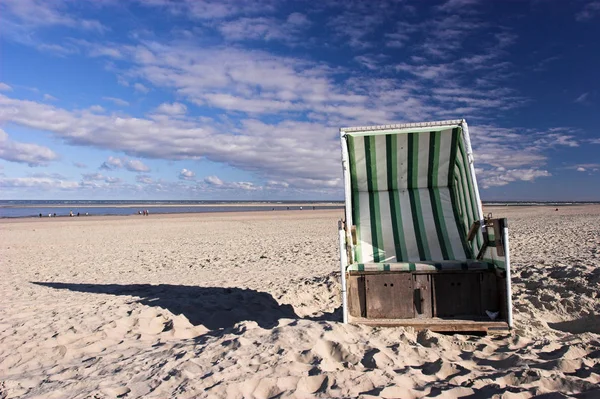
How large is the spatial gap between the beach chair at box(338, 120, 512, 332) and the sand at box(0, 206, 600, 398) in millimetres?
481

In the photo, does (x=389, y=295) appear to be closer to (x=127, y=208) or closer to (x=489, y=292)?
(x=489, y=292)

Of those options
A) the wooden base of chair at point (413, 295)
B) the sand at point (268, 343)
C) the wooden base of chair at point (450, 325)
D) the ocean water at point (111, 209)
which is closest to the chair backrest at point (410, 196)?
the wooden base of chair at point (413, 295)

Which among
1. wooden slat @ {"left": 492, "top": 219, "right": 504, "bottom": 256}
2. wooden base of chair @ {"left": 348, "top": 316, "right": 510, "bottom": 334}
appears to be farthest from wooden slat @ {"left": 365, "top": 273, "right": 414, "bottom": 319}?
wooden slat @ {"left": 492, "top": 219, "right": 504, "bottom": 256}

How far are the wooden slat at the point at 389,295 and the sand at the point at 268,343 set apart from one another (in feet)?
1.86

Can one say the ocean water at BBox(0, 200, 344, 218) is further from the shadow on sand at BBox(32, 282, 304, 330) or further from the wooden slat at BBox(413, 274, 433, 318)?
the wooden slat at BBox(413, 274, 433, 318)

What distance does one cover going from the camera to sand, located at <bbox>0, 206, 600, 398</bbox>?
3.41 m

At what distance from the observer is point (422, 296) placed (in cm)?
524

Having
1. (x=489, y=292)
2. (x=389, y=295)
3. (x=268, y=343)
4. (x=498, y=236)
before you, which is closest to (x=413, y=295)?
(x=389, y=295)

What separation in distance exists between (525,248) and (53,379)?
1100 cm

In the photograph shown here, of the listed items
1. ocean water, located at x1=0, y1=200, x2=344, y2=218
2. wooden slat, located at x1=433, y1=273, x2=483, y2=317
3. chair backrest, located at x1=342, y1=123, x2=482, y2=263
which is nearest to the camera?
wooden slat, located at x1=433, y1=273, x2=483, y2=317

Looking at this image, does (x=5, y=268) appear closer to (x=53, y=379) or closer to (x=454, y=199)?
(x=53, y=379)

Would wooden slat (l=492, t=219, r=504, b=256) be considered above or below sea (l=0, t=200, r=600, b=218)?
below

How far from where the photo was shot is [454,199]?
6.71 metres

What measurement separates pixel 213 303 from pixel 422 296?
3.19 meters
